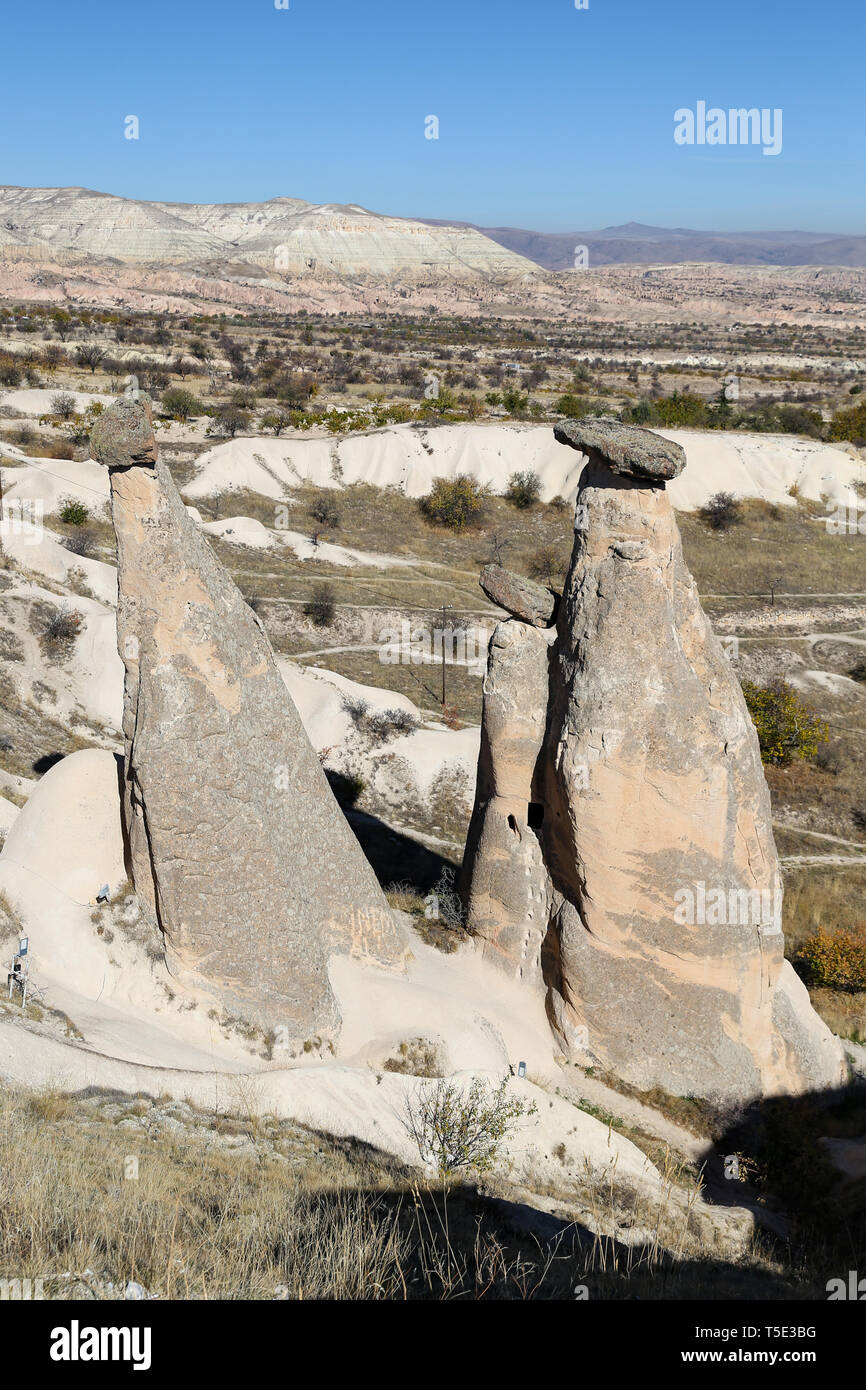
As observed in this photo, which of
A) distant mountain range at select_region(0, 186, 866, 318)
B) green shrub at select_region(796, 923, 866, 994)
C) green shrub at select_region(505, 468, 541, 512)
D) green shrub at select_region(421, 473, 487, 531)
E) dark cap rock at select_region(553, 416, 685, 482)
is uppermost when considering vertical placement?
distant mountain range at select_region(0, 186, 866, 318)

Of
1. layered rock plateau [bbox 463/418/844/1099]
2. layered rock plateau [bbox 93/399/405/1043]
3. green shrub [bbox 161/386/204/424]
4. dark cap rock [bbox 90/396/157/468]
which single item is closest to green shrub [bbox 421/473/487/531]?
green shrub [bbox 161/386/204/424]

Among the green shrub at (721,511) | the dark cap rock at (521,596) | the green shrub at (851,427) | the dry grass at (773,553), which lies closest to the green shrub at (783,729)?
the dry grass at (773,553)

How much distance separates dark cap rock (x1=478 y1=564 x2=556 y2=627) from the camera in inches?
430

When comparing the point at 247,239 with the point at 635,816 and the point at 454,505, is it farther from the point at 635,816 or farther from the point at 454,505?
the point at 635,816

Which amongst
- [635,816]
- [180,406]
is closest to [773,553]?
[180,406]

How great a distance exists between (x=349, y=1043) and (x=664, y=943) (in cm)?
362

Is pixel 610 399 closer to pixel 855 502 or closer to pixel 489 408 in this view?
pixel 489 408

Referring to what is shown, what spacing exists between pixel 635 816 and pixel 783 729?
56.5ft

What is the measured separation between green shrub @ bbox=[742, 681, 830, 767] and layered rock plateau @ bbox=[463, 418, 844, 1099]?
14546 millimetres

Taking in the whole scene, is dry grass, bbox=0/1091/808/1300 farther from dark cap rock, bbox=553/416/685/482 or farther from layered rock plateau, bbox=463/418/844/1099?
dark cap rock, bbox=553/416/685/482

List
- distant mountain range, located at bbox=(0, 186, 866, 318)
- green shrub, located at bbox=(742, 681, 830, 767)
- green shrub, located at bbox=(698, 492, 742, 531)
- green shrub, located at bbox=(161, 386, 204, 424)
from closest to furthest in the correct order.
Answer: green shrub, located at bbox=(742, 681, 830, 767), green shrub, located at bbox=(698, 492, 742, 531), green shrub, located at bbox=(161, 386, 204, 424), distant mountain range, located at bbox=(0, 186, 866, 318)

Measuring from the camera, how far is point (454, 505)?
1737 inches

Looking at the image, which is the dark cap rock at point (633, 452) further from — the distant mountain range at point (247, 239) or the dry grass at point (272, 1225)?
the distant mountain range at point (247, 239)

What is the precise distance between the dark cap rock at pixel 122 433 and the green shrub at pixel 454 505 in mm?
35644
